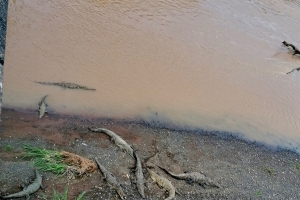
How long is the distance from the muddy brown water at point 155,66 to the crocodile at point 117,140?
65cm

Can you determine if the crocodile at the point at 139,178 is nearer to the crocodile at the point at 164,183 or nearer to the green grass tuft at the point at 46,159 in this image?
the crocodile at the point at 164,183

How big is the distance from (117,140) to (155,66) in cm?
347

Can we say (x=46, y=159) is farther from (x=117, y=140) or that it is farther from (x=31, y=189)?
(x=117, y=140)

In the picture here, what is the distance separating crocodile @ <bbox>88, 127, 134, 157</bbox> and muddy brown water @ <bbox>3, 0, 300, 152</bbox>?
648 millimetres

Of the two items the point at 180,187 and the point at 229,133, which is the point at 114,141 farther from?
the point at 229,133

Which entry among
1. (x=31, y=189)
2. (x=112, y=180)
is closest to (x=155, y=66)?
(x=112, y=180)

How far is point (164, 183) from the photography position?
7.13 m

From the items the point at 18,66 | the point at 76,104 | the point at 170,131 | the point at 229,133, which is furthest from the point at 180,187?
the point at 18,66

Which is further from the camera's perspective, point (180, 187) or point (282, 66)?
point (282, 66)

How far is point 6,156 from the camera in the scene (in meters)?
6.71

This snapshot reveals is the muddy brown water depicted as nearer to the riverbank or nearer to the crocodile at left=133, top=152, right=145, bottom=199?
the riverbank

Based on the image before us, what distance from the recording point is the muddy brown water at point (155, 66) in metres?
9.05

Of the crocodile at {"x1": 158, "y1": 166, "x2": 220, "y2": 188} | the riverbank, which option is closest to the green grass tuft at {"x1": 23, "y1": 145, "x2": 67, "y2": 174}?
the riverbank

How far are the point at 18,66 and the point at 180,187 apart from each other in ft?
16.6
